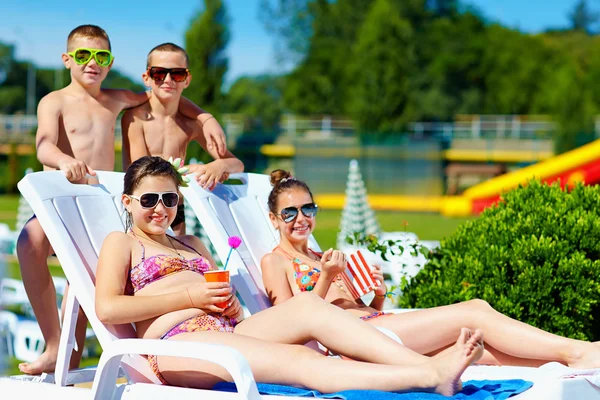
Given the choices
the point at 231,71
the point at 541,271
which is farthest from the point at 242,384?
the point at 231,71

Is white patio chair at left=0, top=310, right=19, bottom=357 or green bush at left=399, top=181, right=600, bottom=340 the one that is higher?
green bush at left=399, top=181, right=600, bottom=340

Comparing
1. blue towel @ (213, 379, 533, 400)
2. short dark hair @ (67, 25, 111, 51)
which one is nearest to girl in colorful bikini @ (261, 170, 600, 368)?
blue towel @ (213, 379, 533, 400)

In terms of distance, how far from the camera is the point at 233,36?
33.0 meters

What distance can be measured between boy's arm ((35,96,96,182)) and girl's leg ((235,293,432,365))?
1182 millimetres

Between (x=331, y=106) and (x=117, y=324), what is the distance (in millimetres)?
50960

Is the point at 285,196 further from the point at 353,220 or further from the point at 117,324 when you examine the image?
the point at 353,220

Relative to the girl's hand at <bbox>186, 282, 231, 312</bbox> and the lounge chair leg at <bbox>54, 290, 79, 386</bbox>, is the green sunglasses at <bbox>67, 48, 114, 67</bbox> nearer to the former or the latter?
the lounge chair leg at <bbox>54, 290, 79, 386</bbox>

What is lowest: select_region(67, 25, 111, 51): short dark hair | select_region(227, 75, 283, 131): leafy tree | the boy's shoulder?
the boy's shoulder

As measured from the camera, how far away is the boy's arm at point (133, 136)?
4797 mm

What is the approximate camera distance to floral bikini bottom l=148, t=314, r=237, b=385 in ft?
11.2

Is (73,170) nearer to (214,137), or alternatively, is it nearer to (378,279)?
(214,137)

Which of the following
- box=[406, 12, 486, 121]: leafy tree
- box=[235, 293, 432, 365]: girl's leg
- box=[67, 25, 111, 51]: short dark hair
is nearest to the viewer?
box=[235, 293, 432, 365]: girl's leg

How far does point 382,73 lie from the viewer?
1361 inches

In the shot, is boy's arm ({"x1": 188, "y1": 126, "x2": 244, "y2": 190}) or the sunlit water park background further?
the sunlit water park background
